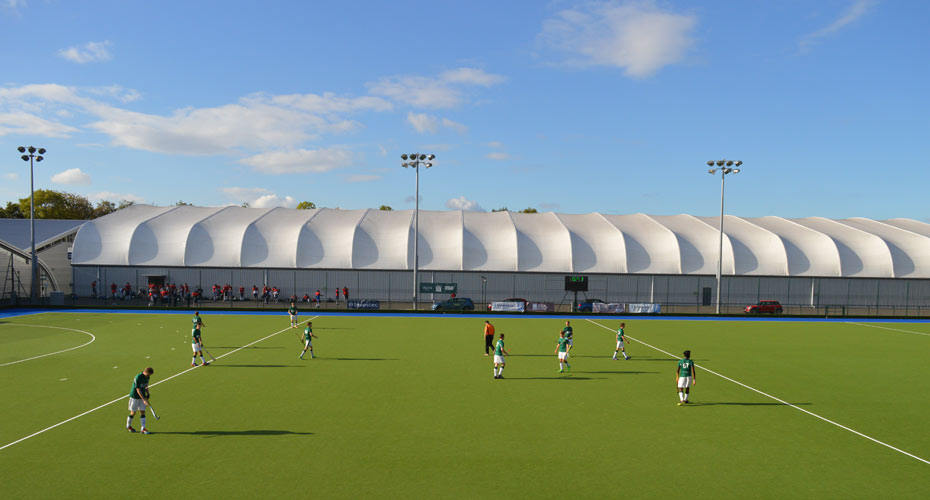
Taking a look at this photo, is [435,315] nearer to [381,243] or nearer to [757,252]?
[381,243]

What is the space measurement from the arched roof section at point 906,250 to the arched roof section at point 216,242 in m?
72.8

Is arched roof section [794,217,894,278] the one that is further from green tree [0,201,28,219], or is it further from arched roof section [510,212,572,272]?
green tree [0,201,28,219]

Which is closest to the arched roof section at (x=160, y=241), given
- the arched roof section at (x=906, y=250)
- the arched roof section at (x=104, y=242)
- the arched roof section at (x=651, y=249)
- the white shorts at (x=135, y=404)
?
the arched roof section at (x=104, y=242)

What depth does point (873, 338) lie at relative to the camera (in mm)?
32594

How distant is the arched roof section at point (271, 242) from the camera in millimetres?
55594

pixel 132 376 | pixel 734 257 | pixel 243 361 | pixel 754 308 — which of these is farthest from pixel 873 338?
pixel 132 376

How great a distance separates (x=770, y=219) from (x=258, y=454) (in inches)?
2901

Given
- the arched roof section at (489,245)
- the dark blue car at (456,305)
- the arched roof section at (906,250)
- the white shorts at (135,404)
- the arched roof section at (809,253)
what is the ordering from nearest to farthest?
the white shorts at (135,404), the dark blue car at (456,305), the arched roof section at (489,245), the arched roof section at (809,253), the arched roof section at (906,250)

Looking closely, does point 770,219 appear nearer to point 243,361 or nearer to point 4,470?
point 243,361

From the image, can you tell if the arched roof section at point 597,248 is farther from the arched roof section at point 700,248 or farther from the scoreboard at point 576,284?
the scoreboard at point 576,284

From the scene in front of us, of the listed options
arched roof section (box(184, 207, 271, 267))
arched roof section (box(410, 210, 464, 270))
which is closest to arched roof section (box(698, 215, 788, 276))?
arched roof section (box(410, 210, 464, 270))

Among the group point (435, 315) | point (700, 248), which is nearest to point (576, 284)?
point (435, 315)

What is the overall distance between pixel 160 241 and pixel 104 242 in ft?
18.6

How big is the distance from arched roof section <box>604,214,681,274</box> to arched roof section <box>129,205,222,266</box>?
A: 48.4 m
